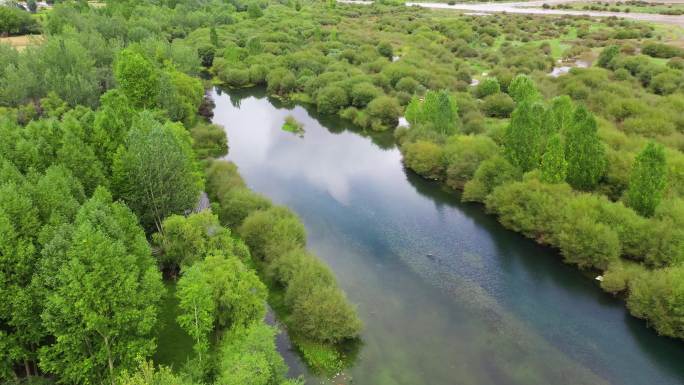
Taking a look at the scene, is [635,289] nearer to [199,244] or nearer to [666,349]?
[666,349]

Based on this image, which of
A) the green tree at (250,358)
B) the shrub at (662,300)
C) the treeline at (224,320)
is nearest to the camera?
the green tree at (250,358)

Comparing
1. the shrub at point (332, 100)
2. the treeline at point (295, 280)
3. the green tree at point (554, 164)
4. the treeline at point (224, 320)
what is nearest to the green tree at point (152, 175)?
the treeline at point (295, 280)

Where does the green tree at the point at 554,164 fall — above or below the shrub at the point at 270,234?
above

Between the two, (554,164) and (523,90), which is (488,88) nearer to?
(523,90)

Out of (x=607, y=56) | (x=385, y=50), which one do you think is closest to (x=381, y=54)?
(x=385, y=50)

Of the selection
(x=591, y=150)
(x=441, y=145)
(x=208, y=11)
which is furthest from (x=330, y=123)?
(x=208, y=11)

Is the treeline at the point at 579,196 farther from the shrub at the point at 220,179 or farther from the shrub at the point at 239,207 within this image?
the shrub at the point at 239,207

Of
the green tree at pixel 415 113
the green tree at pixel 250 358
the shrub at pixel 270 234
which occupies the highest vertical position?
the green tree at pixel 415 113
